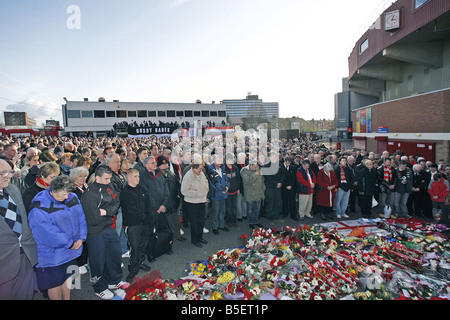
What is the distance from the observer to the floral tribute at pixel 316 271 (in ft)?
11.7

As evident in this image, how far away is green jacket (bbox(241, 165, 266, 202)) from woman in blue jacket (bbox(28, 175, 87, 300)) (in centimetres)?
424

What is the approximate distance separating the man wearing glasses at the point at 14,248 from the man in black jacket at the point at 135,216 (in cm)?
142

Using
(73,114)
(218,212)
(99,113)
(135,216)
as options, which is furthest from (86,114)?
(135,216)

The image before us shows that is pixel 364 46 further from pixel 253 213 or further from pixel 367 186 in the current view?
pixel 253 213

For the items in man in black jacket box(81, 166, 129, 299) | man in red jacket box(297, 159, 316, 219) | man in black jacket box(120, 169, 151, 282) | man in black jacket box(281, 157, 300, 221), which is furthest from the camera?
man in black jacket box(281, 157, 300, 221)

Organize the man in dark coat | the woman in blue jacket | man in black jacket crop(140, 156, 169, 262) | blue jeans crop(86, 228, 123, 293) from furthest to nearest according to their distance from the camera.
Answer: the man in dark coat
man in black jacket crop(140, 156, 169, 262)
blue jeans crop(86, 228, 123, 293)
the woman in blue jacket

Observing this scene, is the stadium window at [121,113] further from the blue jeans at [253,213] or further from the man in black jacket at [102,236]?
the man in black jacket at [102,236]

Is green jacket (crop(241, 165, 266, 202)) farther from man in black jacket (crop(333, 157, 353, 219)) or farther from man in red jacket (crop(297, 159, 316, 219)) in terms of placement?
man in black jacket (crop(333, 157, 353, 219))

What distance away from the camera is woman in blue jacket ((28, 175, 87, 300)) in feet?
9.45

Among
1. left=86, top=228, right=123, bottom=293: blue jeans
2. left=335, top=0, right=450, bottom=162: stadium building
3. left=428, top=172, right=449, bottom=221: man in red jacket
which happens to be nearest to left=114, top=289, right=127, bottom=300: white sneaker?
left=86, top=228, right=123, bottom=293: blue jeans

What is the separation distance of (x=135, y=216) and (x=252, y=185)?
10.9 feet

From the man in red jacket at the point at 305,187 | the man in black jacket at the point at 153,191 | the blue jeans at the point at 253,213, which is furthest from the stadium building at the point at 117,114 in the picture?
the man in black jacket at the point at 153,191
